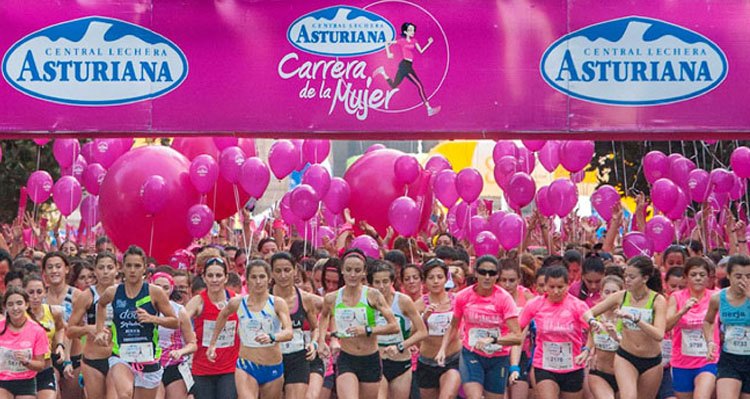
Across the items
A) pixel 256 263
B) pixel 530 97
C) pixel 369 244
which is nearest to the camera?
pixel 256 263

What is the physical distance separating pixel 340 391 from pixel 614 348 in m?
2.57

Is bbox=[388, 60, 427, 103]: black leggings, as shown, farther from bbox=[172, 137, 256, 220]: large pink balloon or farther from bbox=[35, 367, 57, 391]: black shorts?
bbox=[172, 137, 256, 220]: large pink balloon

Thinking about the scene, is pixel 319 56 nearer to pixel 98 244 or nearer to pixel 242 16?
pixel 242 16

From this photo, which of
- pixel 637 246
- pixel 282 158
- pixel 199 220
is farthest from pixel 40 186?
pixel 637 246

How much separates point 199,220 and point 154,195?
1028mm

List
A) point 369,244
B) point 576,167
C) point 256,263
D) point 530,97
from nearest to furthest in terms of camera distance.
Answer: point 256,263 → point 530,97 → point 369,244 → point 576,167

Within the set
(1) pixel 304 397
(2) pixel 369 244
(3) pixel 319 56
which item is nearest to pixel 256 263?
(1) pixel 304 397

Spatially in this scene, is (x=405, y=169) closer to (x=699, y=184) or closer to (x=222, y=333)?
(x=699, y=184)

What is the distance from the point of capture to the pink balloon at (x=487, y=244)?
18.6 meters

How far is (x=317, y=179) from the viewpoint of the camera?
2006 cm

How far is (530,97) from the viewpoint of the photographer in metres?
14.4

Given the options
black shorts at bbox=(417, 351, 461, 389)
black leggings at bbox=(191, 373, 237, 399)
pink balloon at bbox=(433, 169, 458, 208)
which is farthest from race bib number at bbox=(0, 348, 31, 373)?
pink balloon at bbox=(433, 169, 458, 208)

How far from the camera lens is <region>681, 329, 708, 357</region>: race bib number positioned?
13.8 metres

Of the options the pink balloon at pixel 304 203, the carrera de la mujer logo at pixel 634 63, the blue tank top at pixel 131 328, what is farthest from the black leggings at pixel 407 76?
the pink balloon at pixel 304 203
